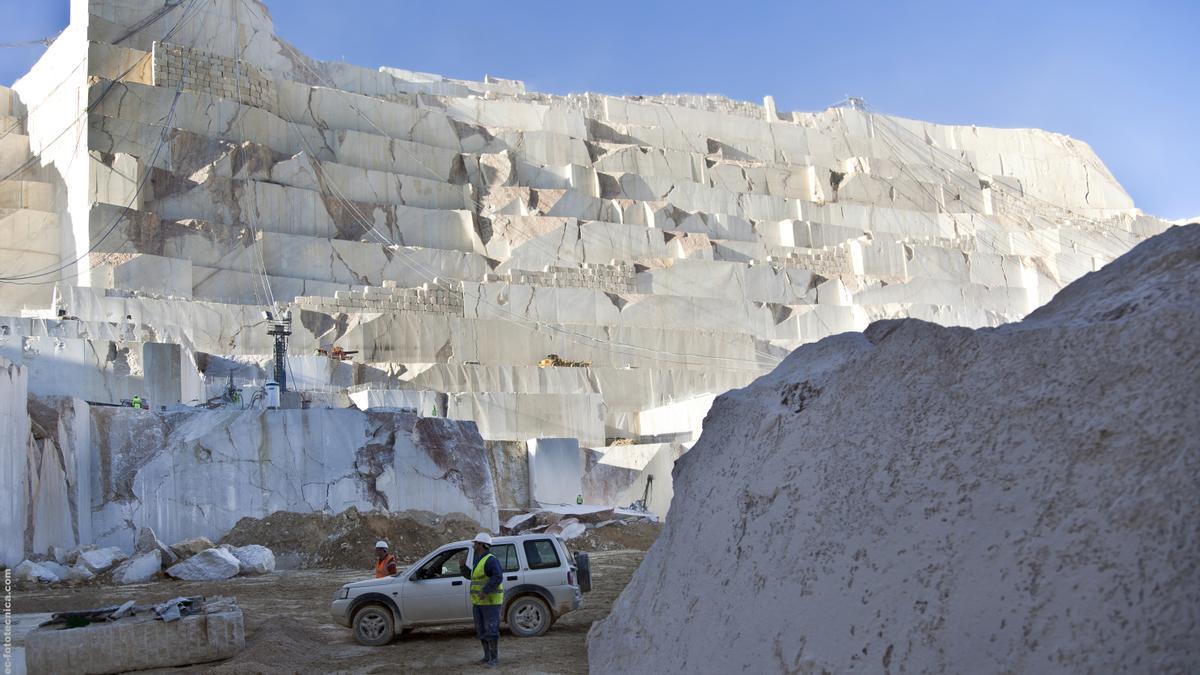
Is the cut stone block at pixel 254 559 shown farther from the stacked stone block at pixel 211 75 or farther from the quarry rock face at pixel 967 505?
the stacked stone block at pixel 211 75

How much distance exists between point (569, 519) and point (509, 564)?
9837mm

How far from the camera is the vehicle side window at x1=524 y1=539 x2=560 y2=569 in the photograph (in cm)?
Answer: 909

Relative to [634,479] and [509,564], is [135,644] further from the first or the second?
[634,479]

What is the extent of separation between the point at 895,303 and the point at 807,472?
33.8 metres

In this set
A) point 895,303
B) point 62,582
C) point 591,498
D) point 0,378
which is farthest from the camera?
point 895,303

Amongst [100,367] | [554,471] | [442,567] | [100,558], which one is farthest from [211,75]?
[442,567]

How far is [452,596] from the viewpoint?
905cm

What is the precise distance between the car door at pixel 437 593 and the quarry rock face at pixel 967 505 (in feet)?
14.5

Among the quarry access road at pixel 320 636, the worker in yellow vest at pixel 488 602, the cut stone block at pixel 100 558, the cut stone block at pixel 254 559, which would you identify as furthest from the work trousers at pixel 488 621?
the cut stone block at pixel 254 559

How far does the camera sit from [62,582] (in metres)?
12.8

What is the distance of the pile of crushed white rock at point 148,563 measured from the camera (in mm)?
12930

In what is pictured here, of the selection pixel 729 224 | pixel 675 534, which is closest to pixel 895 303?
pixel 729 224

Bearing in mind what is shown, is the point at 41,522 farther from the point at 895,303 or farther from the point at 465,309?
the point at 895,303

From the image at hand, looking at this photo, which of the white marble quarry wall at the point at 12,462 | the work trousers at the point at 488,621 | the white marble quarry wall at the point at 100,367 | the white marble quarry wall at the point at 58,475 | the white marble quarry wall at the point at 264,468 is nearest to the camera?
the work trousers at the point at 488,621
